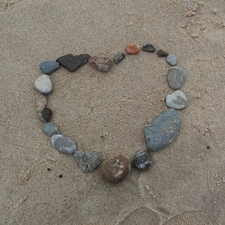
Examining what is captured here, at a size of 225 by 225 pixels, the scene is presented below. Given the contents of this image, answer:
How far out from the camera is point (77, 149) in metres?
2.51

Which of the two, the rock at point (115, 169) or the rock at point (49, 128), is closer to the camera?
the rock at point (115, 169)

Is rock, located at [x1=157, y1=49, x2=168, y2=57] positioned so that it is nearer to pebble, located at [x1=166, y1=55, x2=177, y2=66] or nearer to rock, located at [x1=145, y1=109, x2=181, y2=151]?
pebble, located at [x1=166, y1=55, x2=177, y2=66]

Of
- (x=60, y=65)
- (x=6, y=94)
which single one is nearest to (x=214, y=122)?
(x=60, y=65)

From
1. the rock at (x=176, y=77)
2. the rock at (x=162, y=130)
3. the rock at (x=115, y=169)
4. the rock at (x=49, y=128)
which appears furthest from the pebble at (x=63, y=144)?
the rock at (x=176, y=77)

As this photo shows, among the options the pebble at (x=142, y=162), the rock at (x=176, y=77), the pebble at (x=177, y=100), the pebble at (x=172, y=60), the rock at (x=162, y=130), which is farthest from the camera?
the pebble at (x=172, y=60)

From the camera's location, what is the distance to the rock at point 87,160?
238 centimetres

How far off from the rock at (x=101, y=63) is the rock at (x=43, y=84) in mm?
449

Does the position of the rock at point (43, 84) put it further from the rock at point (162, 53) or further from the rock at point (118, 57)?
the rock at point (162, 53)

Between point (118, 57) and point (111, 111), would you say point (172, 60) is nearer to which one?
point (118, 57)

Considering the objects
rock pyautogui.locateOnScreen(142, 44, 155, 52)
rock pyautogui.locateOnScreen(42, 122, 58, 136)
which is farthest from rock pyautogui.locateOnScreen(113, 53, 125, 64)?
rock pyautogui.locateOnScreen(42, 122, 58, 136)

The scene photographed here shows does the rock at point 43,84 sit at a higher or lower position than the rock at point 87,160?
higher

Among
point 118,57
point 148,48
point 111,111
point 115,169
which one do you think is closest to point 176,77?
point 148,48

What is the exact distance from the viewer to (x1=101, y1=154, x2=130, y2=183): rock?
227cm

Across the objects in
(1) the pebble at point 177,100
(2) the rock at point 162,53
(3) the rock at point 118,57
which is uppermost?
(3) the rock at point 118,57
